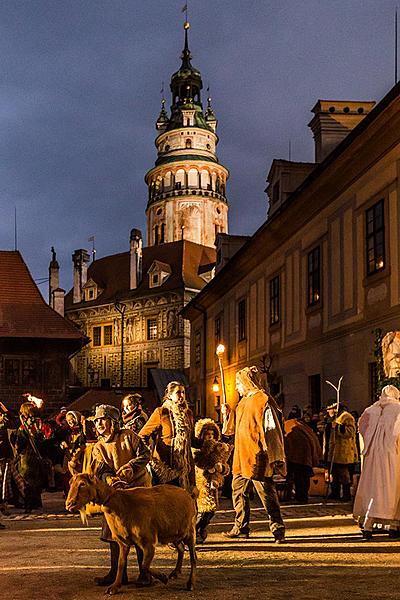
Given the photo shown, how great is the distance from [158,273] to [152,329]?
13.4 feet

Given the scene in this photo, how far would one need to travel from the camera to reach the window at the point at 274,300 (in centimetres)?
2675

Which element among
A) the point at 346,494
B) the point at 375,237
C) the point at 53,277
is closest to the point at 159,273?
the point at 53,277

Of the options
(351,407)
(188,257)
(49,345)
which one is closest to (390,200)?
(351,407)

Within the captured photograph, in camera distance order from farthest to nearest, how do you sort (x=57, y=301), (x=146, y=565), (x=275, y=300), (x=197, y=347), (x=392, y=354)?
(x=57, y=301)
(x=197, y=347)
(x=275, y=300)
(x=392, y=354)
(x=146, y=565)

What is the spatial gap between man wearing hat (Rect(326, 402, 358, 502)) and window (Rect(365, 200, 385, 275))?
411cm

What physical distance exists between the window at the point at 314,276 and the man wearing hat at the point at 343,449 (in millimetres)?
7351

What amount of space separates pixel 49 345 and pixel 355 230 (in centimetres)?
1958

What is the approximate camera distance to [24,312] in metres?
36.5

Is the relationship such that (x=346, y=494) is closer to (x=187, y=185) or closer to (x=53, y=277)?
(x=53, y=277)

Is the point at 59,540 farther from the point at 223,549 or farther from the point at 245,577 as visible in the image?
the point at 245,577

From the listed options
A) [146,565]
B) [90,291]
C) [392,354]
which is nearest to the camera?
[146,565]

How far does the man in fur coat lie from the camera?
9531 millimetres

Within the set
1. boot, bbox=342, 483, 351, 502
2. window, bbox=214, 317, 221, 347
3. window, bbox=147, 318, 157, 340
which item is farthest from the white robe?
window, bbox=147, 318, 157, 340

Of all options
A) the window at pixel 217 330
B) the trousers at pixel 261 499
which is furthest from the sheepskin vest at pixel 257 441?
the window at pixel 217 330
